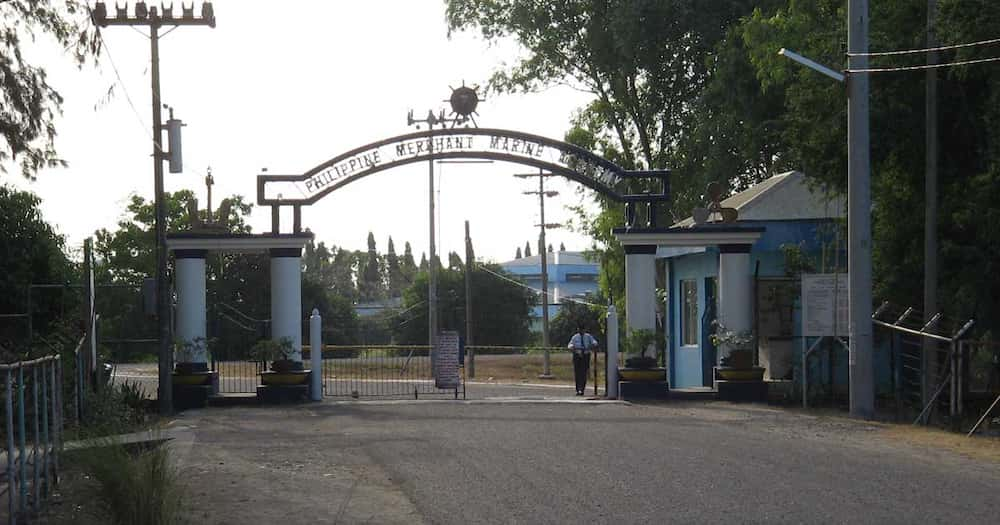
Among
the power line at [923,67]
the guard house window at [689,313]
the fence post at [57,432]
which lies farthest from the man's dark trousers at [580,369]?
the fence post at [57,432]

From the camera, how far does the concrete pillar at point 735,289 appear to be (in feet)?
84.4

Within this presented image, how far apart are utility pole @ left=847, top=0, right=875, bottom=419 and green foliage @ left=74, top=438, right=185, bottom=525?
13.0 metres

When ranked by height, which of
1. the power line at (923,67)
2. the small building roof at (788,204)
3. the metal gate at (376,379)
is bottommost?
the metal gate at (376,379)

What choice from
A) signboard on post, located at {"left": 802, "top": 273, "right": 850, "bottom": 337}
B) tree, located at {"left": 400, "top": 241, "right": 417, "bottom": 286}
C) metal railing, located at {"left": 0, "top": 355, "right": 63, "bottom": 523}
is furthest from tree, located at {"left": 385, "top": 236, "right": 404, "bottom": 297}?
metal railing, located at {"left": 0, "top": 355, "right": 63, "bottom": 523}

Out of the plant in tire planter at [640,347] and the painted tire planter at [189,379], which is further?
the plant in tire planter at [640,347]

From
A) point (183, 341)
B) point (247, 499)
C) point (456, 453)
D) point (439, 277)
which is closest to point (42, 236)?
point (183, 341)

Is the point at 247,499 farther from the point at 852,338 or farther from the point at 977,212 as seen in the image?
the point at 977,212

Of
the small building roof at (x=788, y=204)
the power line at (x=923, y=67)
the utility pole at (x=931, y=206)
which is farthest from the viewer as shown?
the small building roof at (x=788, y=204)

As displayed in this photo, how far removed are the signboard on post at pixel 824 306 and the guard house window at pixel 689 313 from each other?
8.19 m

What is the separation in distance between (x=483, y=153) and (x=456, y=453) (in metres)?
11.3

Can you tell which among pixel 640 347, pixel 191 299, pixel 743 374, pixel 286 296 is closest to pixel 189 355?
pixel 191 299

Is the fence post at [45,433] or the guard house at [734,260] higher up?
the guard house at [734,260]

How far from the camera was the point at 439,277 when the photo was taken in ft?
259

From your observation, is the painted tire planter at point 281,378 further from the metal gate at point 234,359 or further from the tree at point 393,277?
the tree at point 393,277
